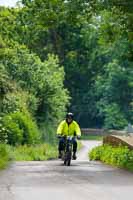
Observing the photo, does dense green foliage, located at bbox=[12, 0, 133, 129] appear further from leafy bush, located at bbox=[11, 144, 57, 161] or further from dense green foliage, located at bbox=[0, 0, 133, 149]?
leafy bush, located at bbox=[11, 144, 57, 161]

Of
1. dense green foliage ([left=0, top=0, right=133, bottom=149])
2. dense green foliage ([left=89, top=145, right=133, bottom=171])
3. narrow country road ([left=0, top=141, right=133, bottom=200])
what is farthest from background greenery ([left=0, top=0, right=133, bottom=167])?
narrow country road ([left=0, top=141, right=133, bottom=200])

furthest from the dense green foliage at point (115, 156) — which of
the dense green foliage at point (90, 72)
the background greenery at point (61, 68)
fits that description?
the dense green foliage at point (90, 72)

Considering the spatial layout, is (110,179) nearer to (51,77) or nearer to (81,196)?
(81,196)

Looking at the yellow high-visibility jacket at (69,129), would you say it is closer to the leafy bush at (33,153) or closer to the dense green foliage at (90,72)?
the leafy bush at (33,153)

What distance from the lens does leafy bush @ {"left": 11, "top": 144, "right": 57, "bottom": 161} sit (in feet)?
109

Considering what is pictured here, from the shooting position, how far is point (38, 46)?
7750 cm

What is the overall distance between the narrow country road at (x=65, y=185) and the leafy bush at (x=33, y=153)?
1269 centimetres

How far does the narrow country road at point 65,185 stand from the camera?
41.4ft

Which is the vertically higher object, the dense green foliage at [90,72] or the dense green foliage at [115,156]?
the dense green foliage at [90,72]

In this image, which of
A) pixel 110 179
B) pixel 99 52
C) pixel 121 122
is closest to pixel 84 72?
pixel 99 52

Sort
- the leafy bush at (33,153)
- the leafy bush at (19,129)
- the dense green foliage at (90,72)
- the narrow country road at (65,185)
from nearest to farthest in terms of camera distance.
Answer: the narrow country road at (65,185) → the leafy bush at (33,153) → the leafy bush at (19,129) → the dense green foliage at (90,72)

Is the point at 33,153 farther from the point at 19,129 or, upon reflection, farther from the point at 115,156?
the point at 115,156

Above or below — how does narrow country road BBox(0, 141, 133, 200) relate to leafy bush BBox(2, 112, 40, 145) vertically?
below

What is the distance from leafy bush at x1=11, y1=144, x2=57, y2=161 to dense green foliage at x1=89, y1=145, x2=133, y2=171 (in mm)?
4533
